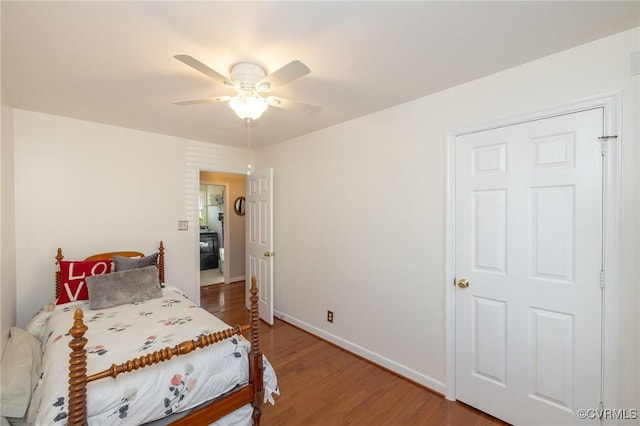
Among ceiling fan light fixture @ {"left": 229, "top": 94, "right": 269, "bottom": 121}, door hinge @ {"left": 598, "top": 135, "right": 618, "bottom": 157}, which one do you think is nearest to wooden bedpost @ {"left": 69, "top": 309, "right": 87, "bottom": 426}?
ceiling fan light fixture @ {"left": 229, "top": 94, "right": 269, "bottom": 121}

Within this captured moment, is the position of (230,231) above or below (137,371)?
above

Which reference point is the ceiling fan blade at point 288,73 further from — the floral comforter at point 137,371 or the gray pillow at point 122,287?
the gray pillow at point 122,287

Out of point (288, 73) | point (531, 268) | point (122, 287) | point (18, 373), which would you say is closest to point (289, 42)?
point (288, 73)

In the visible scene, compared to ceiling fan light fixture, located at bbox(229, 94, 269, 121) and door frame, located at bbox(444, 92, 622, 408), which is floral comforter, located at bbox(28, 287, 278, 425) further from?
door frame, located at bbox(444, 92, 622, 408)

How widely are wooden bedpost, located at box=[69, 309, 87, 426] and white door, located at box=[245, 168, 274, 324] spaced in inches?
89.0

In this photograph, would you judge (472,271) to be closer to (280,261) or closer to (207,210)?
(280,261)

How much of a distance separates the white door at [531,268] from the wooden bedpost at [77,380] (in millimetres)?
2305

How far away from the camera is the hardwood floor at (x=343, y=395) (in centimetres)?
194

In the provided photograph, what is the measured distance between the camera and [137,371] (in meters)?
1.44

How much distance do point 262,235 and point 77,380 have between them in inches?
100

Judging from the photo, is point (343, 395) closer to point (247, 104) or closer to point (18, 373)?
point (18, 373)

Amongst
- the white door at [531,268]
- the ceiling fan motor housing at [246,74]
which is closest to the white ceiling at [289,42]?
the ceiling fan motor housing at [246,74]

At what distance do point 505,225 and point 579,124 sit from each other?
2.36 feet

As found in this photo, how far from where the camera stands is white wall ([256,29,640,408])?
149 centimetres
